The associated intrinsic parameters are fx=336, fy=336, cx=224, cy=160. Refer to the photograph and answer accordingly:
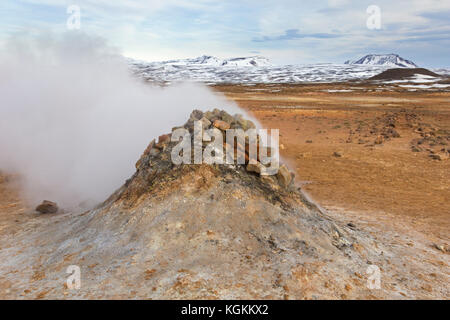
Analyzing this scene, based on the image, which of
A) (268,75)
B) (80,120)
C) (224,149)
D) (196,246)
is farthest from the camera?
(268,75)

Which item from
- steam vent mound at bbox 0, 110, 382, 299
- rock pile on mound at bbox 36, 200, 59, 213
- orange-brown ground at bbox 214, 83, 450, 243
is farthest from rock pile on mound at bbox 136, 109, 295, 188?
orange-brown ground at bbox 214, 83, 450, 243

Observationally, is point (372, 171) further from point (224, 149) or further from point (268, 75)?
point (268, 75)

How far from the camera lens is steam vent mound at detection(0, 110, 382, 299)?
2859 millimetres

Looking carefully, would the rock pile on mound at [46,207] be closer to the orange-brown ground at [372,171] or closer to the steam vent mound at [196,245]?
the steam vent mound at [196,245]

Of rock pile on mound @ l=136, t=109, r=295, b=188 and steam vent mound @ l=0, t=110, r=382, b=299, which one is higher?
rock pile on mound @ l=136, t=109, r=295, b=188

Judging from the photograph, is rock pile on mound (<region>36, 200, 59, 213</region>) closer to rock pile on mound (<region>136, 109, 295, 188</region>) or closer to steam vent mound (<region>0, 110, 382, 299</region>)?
steam vent mound (<region>0, 110, 382, 299</region>)

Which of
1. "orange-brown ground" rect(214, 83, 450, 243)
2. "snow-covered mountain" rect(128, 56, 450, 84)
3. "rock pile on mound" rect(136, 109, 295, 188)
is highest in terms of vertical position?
"snow-covered mountain" rect(128, 56, 450, 84)

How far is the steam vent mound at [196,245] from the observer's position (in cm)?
286

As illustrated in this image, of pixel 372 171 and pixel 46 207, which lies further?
pixel 372 171

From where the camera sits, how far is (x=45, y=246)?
13.1 feet

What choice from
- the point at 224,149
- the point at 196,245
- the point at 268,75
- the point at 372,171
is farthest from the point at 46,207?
the point at 268,75

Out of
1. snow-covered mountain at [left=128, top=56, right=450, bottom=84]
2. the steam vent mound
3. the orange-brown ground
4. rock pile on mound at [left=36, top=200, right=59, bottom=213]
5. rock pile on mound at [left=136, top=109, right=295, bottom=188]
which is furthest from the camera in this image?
snow-covered mountain at [left=128, top=56, right=450, bottom=84]

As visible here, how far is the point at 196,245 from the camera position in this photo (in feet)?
10.9

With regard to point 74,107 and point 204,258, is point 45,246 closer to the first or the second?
point 204,258
